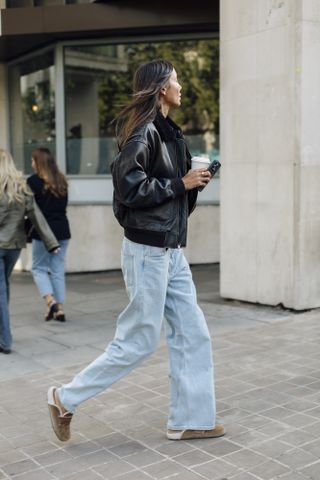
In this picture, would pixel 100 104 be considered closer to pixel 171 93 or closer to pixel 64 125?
pixel 64 125

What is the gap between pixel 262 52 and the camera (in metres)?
7.09

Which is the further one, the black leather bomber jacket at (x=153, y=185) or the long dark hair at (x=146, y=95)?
the long dark hair at (x=146, y=95)

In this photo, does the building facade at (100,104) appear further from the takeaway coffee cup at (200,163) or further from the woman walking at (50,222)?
the takeaway coffee cup at (200,163)

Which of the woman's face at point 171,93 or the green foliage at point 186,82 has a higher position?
the green foliage at point 186,82

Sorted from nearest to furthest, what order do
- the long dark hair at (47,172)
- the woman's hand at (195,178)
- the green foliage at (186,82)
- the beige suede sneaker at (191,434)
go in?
the woman's hand at (195,178), the beige suede sneaker at (191,434), the long dark hair at (47,172), the green foliage at (186,82)

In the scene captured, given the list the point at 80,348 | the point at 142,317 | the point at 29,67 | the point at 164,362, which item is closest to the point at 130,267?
the point at 142,317

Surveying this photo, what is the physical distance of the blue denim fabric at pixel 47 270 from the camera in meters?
7.15

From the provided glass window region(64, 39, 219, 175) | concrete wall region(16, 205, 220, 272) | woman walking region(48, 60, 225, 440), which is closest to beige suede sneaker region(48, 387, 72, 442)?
woman walking region(48, 60, 225, 440)

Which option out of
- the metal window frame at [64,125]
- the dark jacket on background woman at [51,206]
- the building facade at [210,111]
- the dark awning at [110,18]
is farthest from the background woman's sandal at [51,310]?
the dark awning at [110,18]

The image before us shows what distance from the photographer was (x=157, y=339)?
354 cm

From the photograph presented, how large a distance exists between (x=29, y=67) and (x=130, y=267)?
30.1 ft

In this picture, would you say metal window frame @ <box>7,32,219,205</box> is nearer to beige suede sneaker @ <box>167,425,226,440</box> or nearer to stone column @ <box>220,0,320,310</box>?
stone column @ <box>220,0,320,310</box>

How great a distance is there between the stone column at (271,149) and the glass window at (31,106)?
4.64m

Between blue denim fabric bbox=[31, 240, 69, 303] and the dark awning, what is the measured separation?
4.51 meters
